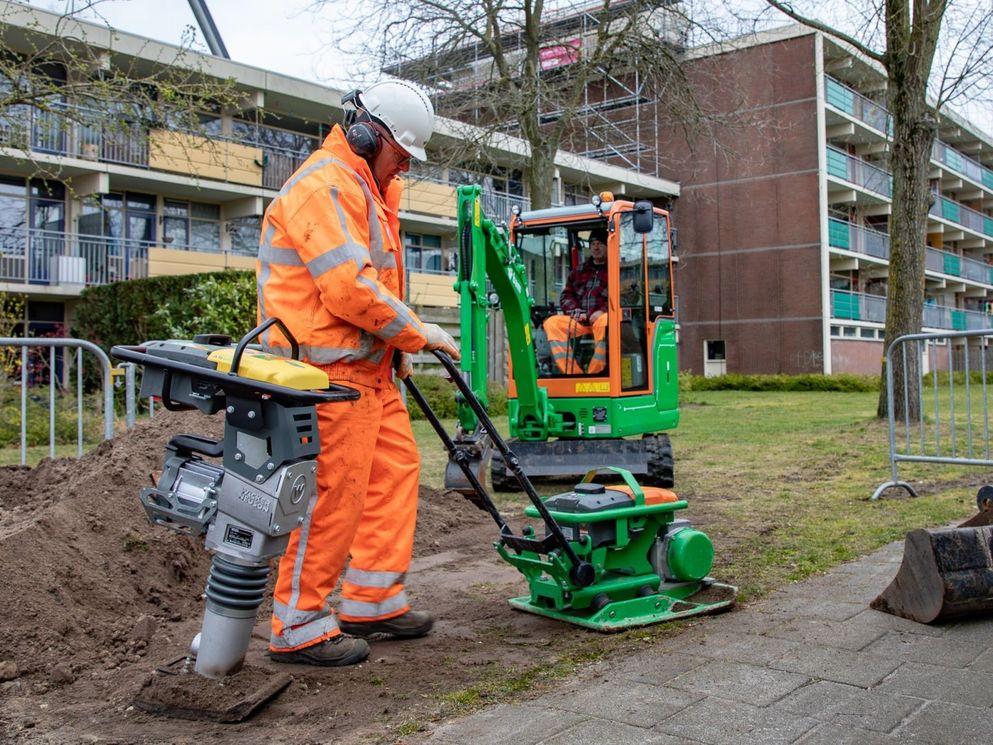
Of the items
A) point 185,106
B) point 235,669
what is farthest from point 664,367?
point 235,669

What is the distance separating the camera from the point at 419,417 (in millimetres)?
17078

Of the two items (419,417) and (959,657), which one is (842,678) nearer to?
(959,657)

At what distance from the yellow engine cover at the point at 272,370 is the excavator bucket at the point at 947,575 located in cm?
267

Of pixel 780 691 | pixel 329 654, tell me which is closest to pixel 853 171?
pixel 780 691

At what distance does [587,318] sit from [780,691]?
6461mm

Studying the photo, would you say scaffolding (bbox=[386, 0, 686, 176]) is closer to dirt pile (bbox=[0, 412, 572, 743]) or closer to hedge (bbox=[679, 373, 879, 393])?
hedge (bbox=[679, 373, 879, 393])

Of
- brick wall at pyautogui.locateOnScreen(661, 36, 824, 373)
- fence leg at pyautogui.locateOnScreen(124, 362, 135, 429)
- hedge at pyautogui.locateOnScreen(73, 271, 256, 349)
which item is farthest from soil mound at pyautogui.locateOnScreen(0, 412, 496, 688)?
brick wall at pyautogui.locateOnScreen(661, 36, 824, 373)

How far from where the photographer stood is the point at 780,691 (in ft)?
10.8

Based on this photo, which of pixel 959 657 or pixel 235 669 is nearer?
pixel 235 669

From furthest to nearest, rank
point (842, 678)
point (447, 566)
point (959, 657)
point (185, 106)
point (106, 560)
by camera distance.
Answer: point (185, 106) < point (447, 566) < point (106, 560) < point (959, 657) < point (842, 678)

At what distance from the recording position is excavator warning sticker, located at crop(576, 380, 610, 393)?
9.27 m

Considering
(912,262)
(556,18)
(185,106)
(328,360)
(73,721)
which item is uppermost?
(556,18)

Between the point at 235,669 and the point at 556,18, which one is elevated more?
→ the point at 556,18

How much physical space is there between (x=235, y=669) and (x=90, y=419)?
996 cm
